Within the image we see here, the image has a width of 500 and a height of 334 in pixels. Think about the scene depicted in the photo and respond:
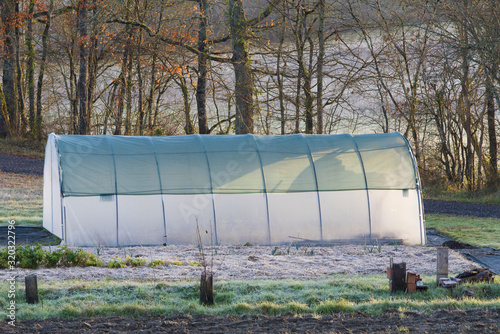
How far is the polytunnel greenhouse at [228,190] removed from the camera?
37.3ft

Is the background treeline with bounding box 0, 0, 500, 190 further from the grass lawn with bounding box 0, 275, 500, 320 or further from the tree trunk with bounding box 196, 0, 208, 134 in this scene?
the grass lawn with bounding box 0, 275, 500, 320

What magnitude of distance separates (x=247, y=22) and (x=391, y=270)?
15.3 meters

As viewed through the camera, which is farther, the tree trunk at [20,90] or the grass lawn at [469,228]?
the tree trunk at [20,90]

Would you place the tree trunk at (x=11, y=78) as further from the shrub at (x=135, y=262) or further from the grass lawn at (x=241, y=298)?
the grass lawn at (x=241, y=298)

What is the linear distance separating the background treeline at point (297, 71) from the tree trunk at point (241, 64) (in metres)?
0.04

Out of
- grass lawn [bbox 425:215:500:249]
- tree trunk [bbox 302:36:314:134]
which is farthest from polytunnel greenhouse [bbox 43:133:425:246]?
tree trunk [bbox 302:36:314:134]

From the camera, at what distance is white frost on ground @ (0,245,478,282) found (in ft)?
25.4

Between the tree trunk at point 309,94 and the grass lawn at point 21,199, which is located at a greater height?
the tree trunk at point 309,94

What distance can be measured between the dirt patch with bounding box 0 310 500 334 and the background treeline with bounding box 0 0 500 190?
1461cm

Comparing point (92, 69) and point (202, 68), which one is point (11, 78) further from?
point (202, 68)


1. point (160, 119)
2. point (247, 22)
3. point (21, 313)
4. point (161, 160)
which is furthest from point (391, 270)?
point (160, 119)

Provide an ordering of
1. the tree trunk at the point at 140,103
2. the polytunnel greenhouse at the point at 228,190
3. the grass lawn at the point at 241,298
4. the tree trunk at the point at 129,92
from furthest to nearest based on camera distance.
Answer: the tree trunk at the point at 140,103, the tree trunk at the point at 129,92, the polytunnel greenhouse at the point at 228,190, the grass lawn at the point at 241,298

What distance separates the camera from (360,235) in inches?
479

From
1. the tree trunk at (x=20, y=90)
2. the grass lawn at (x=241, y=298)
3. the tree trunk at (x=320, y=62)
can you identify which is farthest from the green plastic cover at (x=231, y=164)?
the tree trunk at (x=20, y=90)
